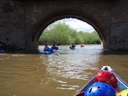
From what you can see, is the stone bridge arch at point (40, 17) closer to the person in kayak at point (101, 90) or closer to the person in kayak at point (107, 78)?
the person in kayak at point (107, 78)

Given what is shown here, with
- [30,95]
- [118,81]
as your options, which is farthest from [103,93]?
[30,95]

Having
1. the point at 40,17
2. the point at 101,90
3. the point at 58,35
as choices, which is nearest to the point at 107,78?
the point at 101,90

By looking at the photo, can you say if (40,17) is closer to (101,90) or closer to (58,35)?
(101,90)

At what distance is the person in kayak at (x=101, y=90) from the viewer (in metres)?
7.07

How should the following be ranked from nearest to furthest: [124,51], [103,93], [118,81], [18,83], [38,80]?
[103,93] → [118,81] → [18,83] → [38,80] → [124,51]

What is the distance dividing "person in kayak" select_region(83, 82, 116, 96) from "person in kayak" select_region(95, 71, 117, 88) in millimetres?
312

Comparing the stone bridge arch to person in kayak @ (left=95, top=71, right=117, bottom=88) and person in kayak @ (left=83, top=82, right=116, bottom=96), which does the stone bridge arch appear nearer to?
person in kayak @ (left=95, top=71, right=117, bottom=88)

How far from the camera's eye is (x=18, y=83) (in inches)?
468

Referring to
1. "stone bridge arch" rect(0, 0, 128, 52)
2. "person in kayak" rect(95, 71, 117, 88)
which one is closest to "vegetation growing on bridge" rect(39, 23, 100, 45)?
"stone bridge arch" rect(0, 0, 128, 52)

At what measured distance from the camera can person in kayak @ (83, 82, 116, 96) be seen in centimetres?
707

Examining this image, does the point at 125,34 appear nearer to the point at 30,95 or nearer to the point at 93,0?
the point at 93,0

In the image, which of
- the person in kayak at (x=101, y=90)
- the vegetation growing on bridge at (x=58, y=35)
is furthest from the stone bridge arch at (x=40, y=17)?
the vegetation growing on bridge at (x=58, y=35)

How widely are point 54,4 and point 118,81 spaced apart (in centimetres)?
2512

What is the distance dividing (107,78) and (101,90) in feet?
2.83
